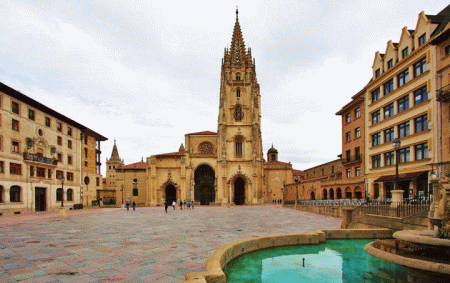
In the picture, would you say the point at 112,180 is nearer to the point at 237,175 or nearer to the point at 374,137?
the point at 237,175

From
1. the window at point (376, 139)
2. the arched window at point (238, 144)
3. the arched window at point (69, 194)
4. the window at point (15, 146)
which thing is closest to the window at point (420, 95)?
the window at point (376, 139)

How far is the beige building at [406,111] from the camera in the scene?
84.5 ft

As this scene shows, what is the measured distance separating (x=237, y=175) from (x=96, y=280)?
58025 mm

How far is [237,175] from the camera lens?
65.1m

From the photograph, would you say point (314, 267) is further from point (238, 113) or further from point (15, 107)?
point (238, 113)

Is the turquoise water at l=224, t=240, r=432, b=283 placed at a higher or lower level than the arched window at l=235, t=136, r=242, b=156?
lower

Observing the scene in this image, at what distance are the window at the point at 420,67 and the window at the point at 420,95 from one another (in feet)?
4.60

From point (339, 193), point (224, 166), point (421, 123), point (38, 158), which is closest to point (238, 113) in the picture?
point (224, 166)

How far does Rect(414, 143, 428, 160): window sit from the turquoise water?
720 inches

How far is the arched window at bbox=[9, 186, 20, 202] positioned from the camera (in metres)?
35.2

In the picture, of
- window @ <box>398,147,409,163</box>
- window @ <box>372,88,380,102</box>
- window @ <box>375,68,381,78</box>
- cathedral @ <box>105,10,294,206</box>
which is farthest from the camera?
cathedral @ <box>105,10,294,206</box>

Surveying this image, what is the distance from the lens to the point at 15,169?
3603cm

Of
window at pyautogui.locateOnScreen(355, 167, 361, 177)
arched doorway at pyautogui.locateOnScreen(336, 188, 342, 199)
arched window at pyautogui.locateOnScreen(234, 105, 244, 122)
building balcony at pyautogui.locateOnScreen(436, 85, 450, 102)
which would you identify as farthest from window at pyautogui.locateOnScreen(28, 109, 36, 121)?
building balcony at pyautogui.locateOnScreen(436, 85, 450, 102)

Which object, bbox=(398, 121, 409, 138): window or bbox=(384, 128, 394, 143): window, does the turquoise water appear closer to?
bbox=(398, 121, 409, 138): window
